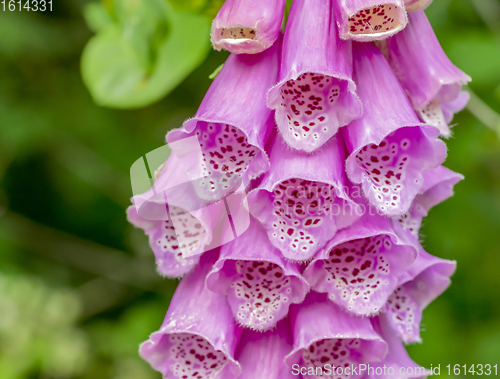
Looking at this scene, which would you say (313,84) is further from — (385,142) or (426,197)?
(426,197)

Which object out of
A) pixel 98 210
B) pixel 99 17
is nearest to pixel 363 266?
pixel 99 17

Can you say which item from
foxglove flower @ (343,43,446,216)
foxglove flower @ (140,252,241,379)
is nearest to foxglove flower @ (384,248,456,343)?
foxglove flower @ (343,43,446,216)

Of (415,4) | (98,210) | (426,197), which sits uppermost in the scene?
(415,4)

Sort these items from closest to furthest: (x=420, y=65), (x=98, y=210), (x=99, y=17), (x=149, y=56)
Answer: (x=420, y=65) → (x=149, y=56) → (x=99, y=17) → (x=98, y=210)

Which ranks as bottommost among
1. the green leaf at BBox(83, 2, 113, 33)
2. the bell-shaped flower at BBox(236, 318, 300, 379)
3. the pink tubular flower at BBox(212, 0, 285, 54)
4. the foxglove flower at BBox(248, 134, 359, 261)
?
the bell-shaped flower at BBox(236, 318, 300, 379)

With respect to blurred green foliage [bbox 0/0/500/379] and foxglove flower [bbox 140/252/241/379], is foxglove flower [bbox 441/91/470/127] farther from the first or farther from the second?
blurred green foliage [bbox 0/0/500/379]

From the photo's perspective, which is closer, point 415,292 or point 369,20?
point 369,20

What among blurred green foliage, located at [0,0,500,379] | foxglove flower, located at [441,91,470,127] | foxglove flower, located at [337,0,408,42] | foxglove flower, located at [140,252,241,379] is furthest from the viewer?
blurred green foliage, located at [0,0,500,379]

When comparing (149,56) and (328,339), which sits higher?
(149,56)
